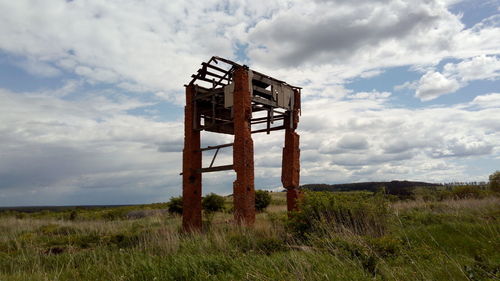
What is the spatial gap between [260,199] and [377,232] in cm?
1673

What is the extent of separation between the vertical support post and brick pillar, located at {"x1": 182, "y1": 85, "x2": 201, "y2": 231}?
360 cm

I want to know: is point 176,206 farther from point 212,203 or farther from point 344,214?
point 344,214

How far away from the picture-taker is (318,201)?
30.7ft

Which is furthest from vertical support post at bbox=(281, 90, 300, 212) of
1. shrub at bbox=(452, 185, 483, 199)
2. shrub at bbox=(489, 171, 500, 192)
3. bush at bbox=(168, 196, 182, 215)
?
shrub at bbox=(489, 171, 500, 192)

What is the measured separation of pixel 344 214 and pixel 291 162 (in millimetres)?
5194

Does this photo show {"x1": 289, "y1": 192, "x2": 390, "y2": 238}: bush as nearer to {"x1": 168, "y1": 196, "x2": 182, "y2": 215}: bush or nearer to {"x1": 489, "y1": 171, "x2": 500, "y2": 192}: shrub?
{"x1": 168, "y1": 196, "x2": 182, "y2": 215}: bush

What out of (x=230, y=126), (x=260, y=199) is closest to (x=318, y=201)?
(x=230, y=126)

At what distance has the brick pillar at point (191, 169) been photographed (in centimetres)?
1412

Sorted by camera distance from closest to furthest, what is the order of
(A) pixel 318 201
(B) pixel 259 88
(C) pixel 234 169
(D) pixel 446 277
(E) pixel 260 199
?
1. (D) pixel 446 277
2. (A) pixel 318 201
3. (C) pixel 234 169
4. (B) pixel 259 88
5. (E) pixel 260 199

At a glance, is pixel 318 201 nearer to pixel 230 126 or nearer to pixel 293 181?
pixel 293 181

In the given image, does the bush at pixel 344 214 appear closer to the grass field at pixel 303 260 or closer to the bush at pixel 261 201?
the grass field at pixel 303 260

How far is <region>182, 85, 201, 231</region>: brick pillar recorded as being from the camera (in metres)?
14.1

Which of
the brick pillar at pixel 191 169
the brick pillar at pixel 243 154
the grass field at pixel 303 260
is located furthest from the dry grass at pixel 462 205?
the brick pillar at pixel 191 169

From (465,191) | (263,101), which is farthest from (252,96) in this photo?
(465,191)
